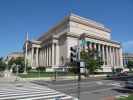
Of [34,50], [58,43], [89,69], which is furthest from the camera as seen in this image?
[34,50]

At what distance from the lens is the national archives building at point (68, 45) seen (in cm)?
7378

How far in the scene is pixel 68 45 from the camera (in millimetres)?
71500

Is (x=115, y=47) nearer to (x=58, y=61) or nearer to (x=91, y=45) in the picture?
(x=91, y=45)

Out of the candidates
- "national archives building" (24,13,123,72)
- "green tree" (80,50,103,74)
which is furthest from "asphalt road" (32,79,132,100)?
"national archives building" (24,13,123,72)

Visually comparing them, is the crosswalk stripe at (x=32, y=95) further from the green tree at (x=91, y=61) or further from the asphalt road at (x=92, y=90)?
the green tree at (x=91, y=61)

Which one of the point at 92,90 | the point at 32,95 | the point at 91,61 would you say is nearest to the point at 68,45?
the point at 91,61

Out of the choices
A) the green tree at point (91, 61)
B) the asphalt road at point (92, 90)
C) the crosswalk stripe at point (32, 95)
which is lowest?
the asphalt road at point (92, 90)

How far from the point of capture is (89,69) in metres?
48.2

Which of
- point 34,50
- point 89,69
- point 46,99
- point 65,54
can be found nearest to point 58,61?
point 65,54

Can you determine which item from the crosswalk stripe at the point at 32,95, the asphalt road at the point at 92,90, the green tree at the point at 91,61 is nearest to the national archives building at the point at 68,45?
the green tree at the point at 91,61

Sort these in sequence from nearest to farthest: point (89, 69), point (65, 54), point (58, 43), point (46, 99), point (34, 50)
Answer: point (46, 99) → point (89, 69) → point (65, 54) → point (58, 43) → point (34, 50)

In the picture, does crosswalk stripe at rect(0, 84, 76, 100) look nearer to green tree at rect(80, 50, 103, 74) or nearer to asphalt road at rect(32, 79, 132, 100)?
asphalt road at rect(32, 79, 132, 100)

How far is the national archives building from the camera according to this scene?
73.8 m

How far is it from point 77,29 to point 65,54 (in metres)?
14.1
